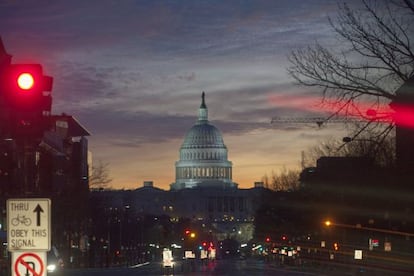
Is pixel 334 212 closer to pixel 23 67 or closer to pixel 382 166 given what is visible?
pixel 382 166

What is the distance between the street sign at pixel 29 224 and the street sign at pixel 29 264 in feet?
0.51

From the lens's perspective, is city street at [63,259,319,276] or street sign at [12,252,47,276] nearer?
street sign at [12,252,47,276]

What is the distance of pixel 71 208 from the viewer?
75188 millimetres

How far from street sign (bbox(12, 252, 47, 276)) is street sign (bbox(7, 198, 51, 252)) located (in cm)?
16

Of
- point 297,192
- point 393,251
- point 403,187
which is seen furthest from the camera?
point 297,192

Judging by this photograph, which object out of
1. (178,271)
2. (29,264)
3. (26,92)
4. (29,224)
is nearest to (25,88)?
(26,92)

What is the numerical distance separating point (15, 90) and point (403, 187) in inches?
1750

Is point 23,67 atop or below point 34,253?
atop

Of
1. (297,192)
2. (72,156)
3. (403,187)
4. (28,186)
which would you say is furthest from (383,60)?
(72,156)

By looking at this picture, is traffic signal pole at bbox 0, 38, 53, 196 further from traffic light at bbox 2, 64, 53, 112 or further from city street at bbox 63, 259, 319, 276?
city street at bbox 63, 259, 319, 276

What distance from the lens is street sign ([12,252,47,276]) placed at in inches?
636

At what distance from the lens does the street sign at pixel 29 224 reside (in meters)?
16.0

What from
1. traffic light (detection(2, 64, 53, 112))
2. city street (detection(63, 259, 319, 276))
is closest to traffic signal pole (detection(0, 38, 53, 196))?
traffic light (detection(2, 64, 53, 112))

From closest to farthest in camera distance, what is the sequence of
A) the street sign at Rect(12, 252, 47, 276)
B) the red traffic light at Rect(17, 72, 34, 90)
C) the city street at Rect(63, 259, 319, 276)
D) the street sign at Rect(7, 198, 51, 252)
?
the red traffic light at Rect(17, 72, 34, 90)
the street sign at Rect(7, 198, 51, 252)
the street sign at Rect(12, 252, 47, 276)
the city street at Rect(63, 259, 319, 276)
